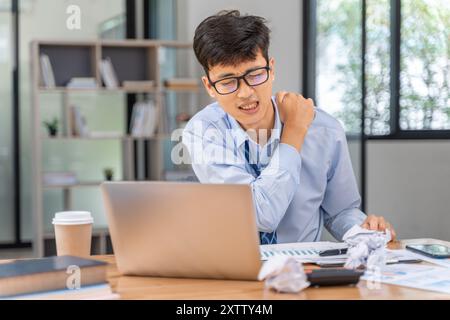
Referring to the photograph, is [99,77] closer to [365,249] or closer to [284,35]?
[284,35]

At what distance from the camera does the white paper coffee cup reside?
1.57 meters

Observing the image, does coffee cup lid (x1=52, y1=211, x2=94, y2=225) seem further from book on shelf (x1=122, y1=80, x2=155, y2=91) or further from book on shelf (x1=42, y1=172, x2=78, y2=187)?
book on shelf (x1=122, y1=80, x2=155, y2=91)

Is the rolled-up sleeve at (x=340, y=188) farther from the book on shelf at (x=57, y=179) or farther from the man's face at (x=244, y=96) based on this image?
the book on shelf at (x=57, y=179)

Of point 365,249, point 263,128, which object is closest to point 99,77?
point 263,128

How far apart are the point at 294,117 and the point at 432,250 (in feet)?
1.72

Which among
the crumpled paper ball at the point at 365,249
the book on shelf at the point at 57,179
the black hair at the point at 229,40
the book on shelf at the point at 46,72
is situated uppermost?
the book on shelf at the point at 46,72

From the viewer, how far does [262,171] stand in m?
1.84

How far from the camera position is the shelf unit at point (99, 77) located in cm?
503

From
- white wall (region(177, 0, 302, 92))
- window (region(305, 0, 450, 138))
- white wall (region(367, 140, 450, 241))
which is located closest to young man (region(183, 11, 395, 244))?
window (region(305, 0, 450, 138))

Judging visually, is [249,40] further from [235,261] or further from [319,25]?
[319,25]

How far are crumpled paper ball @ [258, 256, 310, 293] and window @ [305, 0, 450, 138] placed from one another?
3.05 meters

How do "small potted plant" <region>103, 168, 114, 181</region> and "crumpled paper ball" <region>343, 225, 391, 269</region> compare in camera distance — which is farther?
"small potted plant" <region>103, 168, 114, 181</region>

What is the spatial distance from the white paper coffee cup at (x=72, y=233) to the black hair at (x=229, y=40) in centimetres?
53

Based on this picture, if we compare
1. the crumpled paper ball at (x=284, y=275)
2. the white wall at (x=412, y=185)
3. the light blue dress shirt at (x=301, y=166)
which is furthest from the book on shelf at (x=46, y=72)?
the crumpled paper ball at (x=284, y=275)
